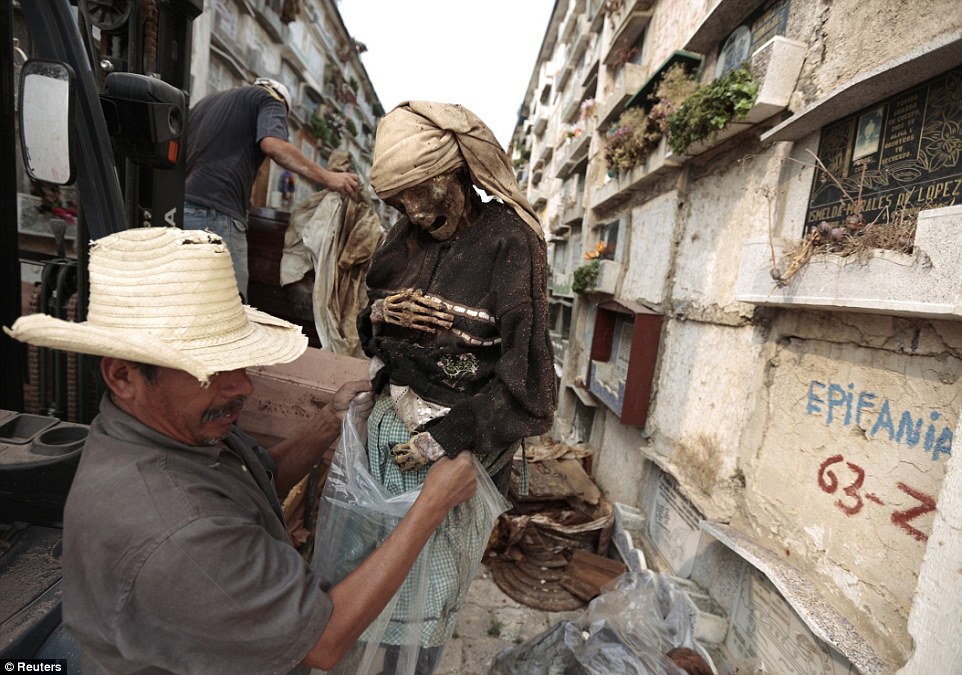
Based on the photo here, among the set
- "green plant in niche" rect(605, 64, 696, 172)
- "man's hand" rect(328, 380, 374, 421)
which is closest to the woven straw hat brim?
"man's hand" rect(328, 380, 374, 421)

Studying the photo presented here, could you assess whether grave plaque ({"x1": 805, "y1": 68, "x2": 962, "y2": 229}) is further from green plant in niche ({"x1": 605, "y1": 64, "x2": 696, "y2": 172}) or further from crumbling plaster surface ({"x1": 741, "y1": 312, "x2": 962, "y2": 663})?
green plant in niche ({"x1": 605, "y1": 64, "x2": 696, "y2": 172})

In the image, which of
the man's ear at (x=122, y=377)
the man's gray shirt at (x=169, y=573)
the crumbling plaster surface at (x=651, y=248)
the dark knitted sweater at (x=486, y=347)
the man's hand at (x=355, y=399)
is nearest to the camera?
the man's gray shirt at (x=169, y=573)

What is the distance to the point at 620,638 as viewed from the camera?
2.65 m

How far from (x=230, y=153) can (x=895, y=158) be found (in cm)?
420

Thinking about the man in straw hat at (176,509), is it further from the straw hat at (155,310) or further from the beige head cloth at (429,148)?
the beige head cloth at (429,148)

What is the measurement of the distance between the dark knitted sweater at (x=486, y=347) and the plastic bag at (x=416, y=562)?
214 millimetres

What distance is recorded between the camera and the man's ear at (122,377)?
1.17 m

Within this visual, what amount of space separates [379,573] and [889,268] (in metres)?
2.48

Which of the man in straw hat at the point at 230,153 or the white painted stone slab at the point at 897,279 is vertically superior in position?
the man in straw hat at the point at 230,153

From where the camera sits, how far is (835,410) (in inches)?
99.4

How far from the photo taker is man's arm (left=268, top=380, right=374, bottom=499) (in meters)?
1.98

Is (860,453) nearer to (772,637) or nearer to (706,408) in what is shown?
(772,637)

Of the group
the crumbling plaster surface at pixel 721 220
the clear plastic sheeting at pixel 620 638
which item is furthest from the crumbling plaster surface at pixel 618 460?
the crumbling plaster surface at pixel 721 220

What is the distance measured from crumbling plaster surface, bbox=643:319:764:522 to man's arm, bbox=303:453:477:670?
2.65 meters
